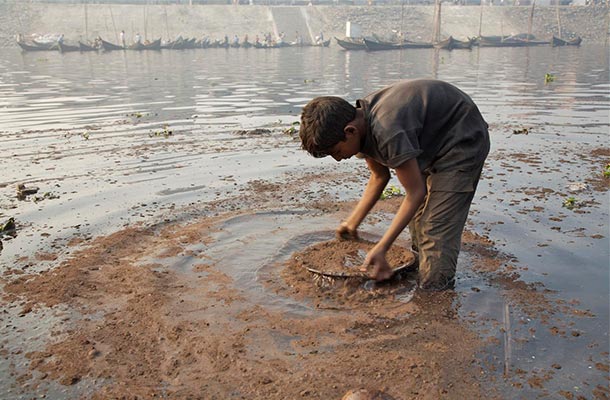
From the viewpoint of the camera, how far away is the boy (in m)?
3.09

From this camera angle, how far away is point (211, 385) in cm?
281

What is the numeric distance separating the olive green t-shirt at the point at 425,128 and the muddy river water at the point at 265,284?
1018 mm

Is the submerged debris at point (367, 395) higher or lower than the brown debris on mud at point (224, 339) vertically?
higher

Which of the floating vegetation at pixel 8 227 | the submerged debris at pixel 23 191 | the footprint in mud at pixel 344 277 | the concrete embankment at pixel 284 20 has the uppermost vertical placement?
the concrete embankment at pixel 284 20

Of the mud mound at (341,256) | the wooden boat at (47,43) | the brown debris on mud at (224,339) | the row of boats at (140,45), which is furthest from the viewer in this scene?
the wooden boat at (47,43)

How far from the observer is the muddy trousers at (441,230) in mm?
3568

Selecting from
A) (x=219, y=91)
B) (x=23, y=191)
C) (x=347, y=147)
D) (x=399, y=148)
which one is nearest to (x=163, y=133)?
(x=23, y=191)

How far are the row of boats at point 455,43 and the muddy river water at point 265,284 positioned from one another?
37732 mm

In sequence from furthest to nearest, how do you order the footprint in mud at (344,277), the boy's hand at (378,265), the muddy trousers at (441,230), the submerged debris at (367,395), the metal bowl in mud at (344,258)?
the metal bowl in mud at (344,258) → the footprint in mud at (344,277) → the muddy trousers at (441,230) → the boy's hand at (378,265) → the submerged debris at (367,395)

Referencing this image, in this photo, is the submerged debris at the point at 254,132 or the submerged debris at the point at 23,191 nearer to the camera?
the submerged debris at the point at 23,191

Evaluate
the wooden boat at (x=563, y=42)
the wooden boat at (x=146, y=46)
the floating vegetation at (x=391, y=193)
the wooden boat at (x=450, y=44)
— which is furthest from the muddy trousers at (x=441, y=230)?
the wooden boat at (x=563, y=42)

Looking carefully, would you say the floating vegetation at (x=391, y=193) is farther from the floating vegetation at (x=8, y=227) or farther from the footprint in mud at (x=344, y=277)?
the floating vegetation at (x=8, y=227)

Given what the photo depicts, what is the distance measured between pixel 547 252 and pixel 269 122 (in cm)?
735

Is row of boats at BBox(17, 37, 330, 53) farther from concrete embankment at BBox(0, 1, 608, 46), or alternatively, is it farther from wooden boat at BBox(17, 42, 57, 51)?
concrete embankment at BBox(0, 1, 608, 46)
